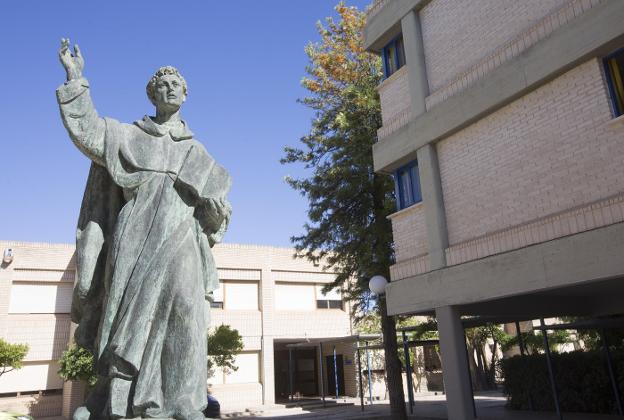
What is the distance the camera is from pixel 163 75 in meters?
3.52

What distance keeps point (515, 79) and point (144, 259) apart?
9.19 metres

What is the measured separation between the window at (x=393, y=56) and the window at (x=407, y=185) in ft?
9.37

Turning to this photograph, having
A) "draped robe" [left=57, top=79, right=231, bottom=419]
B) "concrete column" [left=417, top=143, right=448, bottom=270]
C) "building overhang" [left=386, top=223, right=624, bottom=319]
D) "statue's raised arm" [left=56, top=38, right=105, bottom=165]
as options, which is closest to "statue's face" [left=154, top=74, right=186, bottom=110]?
"draped robe" [left=57, top=79, right=231, bottom=419]

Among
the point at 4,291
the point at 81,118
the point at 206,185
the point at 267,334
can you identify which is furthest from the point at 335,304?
the point at 81,118

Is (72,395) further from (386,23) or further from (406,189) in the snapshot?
(386,23)

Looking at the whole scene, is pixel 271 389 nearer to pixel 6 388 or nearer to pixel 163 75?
pixel 6 388

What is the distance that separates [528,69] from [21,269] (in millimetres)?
24582

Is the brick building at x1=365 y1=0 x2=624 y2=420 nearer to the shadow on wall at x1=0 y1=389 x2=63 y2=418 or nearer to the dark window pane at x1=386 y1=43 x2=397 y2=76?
the dark window pane at x1=386 y1=43 x2=397 y2=76

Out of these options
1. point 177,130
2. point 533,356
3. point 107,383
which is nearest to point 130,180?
point 177,130

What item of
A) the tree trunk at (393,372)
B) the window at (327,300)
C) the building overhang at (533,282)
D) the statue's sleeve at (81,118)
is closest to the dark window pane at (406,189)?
the building overhang at (533,282)

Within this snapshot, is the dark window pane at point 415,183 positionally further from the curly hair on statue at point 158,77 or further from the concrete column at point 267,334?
the concrete column at point 267,334

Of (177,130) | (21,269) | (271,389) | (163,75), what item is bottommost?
(271,389)

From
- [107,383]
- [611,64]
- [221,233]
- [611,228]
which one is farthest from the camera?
[611,64]

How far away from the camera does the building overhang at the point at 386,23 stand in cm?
1382
